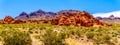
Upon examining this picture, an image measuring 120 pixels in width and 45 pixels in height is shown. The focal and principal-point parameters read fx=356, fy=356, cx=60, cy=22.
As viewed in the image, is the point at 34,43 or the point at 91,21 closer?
the point at 34,43

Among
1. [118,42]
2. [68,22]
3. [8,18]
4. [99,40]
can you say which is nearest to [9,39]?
[99,40]

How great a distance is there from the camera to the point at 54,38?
39969 mm

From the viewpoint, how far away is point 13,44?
38.3 meters

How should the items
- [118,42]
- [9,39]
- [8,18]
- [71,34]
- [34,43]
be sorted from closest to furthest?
[9,39], [34,43], [118,42], [71,34], [8,18]

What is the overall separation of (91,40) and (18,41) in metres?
13.1

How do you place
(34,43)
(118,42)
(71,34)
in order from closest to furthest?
(34,43), (118,42), (71,34)

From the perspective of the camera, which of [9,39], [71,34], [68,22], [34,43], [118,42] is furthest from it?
[68,22]

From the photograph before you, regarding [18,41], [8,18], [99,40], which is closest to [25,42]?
[18,41]

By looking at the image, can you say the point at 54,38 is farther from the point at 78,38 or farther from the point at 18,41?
Result: the point at 78,38

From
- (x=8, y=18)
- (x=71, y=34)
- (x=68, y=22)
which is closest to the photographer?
(x=71, y=34)

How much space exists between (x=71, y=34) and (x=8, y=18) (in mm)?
43026

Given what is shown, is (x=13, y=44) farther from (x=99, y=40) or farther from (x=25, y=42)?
(x=99, y=40)

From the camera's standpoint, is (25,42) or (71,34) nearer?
(25,42)

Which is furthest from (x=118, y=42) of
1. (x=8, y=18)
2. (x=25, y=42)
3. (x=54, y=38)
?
(x=8, y=18)
